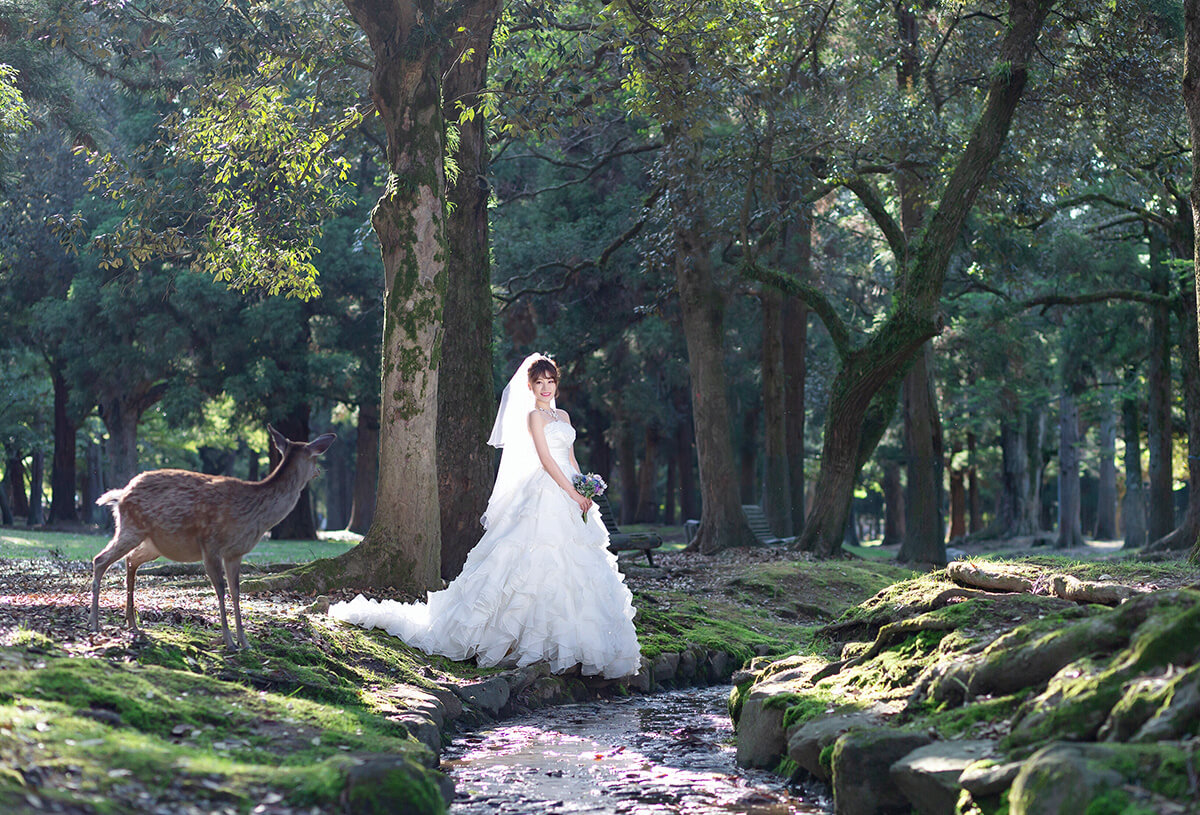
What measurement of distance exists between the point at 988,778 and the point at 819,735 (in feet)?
5.25

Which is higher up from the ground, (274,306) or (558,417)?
(274,306)

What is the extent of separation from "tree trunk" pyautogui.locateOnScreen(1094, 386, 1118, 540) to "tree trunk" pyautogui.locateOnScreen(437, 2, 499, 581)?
27622 mm

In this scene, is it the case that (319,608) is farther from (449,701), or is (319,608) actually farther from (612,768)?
(612,768)

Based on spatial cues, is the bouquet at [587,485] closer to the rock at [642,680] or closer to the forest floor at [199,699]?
the rock at [642,680]

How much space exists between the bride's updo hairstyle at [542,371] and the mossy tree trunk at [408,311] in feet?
4.60

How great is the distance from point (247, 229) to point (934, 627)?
10300mm

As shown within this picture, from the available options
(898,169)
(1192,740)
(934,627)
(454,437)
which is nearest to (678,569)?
(454,437)

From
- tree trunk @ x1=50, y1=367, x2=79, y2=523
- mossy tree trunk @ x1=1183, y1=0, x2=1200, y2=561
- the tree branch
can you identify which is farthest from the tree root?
tree trunk @ x1=50, y1=367, x2=79, y2=523

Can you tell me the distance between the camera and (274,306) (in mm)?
28078

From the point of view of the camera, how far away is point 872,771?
511 cm

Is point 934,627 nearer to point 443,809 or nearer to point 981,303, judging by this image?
point 443,809

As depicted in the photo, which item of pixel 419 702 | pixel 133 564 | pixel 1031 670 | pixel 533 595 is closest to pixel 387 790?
pixel 419 702

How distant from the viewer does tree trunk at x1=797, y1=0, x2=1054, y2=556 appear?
1538 centimetres

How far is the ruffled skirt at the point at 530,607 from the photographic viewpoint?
9195mm
